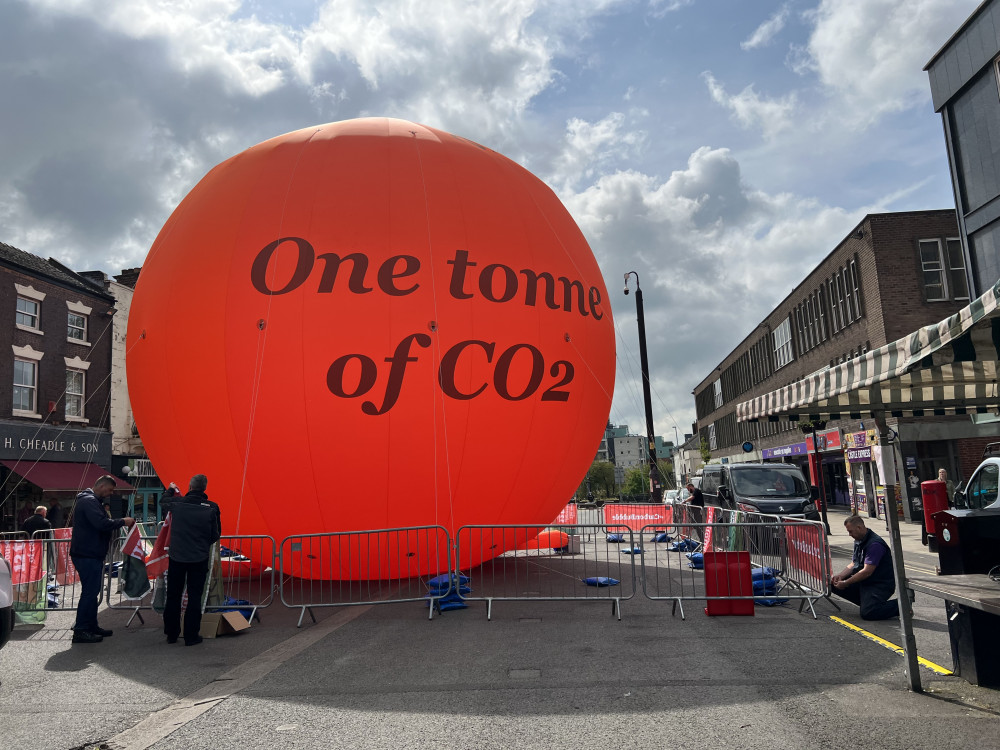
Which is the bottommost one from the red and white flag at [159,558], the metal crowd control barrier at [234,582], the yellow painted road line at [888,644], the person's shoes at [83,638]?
the yellow painted road line at [888,644]

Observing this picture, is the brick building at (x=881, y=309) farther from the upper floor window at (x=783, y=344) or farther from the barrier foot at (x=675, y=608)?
the barrier foot at (x=675, y=608)

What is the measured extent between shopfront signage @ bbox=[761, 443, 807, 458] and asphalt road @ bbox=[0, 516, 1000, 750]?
109ft

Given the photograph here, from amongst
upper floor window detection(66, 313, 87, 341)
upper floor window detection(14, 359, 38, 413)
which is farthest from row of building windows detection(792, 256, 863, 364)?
upper floor window detection(14, 359, 38, 413)

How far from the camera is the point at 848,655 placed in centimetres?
647

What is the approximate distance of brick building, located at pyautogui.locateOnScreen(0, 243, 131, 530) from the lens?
24.8 metres

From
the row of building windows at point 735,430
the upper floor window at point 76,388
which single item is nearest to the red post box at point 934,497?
the row of building windows at point 735,430

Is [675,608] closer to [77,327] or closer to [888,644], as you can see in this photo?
[888,644]

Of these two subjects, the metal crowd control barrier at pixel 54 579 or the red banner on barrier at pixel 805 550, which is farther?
the metal crowd control barrier at pixel 54 579

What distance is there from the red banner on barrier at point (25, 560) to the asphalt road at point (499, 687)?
60.6 inches

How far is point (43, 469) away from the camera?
25.6 m

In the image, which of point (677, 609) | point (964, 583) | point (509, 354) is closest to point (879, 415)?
point (964, 583)

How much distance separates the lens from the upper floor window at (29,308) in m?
25.9

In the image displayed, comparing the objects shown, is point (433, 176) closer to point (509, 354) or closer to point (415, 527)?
point (509, 354)

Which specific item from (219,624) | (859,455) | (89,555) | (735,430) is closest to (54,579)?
(89,555)
